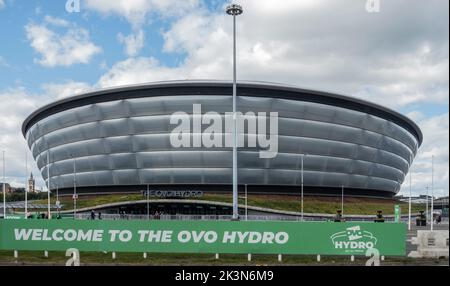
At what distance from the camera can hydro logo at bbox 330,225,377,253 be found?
764 inches

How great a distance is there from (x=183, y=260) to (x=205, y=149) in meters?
49.4

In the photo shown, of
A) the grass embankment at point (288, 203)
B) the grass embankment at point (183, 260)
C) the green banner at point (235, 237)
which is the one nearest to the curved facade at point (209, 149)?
the grass embankment at point (288, 203)

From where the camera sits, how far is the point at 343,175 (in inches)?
2972

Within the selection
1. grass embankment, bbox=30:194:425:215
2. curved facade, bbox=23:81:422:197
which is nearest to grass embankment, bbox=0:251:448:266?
grass embankment, bbox=30:194:425:215

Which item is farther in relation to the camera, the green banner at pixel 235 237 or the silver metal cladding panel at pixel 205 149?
the silver metal cladding panel at pixel 205 149

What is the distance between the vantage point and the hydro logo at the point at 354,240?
63.7 ft

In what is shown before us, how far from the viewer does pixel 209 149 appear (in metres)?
67.8

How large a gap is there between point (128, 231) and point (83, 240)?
6.54 feet

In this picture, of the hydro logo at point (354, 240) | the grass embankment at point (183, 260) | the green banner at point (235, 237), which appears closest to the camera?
the grass embankment at point (183, 260)

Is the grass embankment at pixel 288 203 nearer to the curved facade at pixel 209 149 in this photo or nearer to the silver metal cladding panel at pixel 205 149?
the curved facade at pixel 209 149

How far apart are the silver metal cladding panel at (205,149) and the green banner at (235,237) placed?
48205 mm

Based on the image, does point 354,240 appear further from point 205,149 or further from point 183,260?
point 205,149
